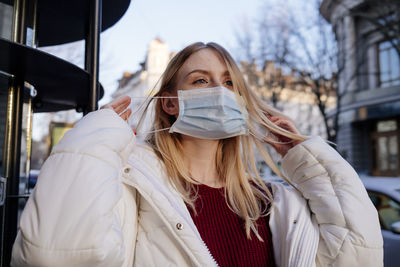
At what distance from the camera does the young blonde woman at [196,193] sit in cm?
129

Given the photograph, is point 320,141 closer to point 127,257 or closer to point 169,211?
point 169,211

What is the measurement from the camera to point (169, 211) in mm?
1555

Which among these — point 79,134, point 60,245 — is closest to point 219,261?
point 60,245

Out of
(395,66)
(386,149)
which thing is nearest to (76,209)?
(386,149)

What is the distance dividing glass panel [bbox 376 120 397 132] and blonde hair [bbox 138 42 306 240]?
17751mm

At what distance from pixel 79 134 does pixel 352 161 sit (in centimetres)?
1919

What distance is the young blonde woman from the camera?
1.29 metres

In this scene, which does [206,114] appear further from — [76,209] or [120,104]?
[76,209]

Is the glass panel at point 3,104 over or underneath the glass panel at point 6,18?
underneath

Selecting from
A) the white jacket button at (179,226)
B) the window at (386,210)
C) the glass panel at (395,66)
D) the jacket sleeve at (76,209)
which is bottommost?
the window at (386,210)

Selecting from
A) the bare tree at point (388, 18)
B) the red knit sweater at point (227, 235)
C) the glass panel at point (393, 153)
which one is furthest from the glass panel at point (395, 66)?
the red knit sweater at point (227, 235)

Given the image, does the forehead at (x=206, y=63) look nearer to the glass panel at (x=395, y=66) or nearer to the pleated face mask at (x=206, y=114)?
the pleated face mask at (x=206, y=114)

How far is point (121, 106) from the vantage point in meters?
A: 1.75

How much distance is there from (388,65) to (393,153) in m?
4.46
